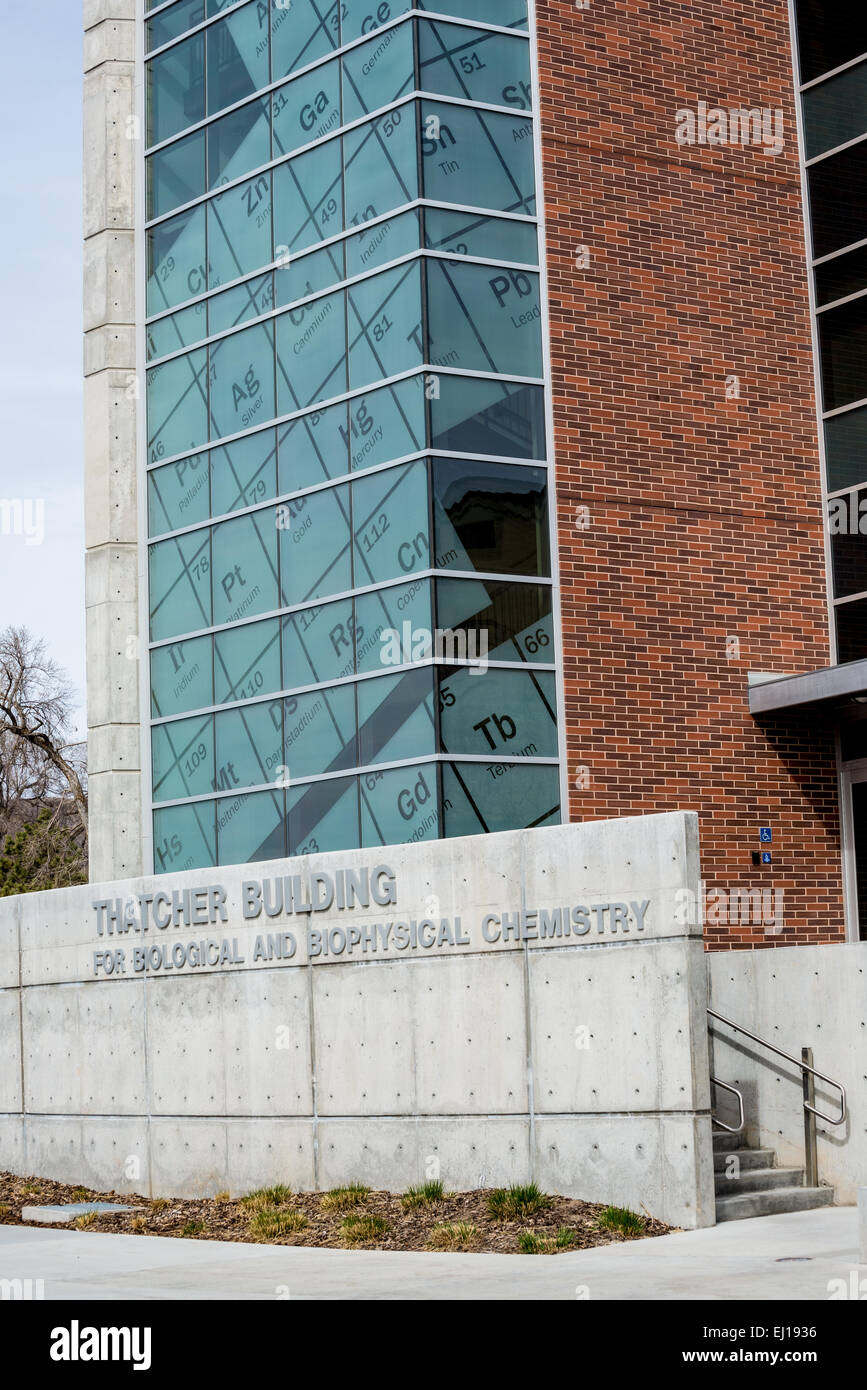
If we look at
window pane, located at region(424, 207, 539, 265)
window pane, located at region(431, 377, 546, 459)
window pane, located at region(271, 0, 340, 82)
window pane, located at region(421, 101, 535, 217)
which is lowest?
window pane, located at region(431, 377, 546, 459)

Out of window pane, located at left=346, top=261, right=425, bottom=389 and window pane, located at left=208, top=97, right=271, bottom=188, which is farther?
window pane, located at left=208, top=97, right=271, bottom=188

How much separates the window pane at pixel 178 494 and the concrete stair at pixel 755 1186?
9.01 m

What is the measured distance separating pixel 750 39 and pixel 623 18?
1.67 meters

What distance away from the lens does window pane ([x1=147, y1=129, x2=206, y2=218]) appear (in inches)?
792

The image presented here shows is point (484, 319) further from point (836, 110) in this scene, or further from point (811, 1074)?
point (811, 1074)

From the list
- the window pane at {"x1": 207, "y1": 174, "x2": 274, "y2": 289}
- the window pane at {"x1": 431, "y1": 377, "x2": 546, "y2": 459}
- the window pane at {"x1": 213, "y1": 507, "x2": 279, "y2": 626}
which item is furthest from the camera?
the window pane at {"x1": 207, "y1": 174, "x2": 274, "y2": 289}

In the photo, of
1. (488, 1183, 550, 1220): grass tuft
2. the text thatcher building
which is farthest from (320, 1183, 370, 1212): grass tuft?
the text thatcher building

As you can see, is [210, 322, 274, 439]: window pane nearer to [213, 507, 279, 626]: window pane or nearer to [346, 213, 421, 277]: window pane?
[213, 507, 279, 626]: window pane

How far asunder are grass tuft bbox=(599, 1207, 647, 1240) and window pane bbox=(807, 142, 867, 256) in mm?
10547

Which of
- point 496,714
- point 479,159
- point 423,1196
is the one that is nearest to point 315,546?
point 496,714

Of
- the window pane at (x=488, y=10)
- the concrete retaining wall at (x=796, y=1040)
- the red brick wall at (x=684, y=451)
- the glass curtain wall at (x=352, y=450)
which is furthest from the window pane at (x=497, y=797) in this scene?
the window pane at (x=488, y=10)

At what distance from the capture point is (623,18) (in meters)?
18.1
